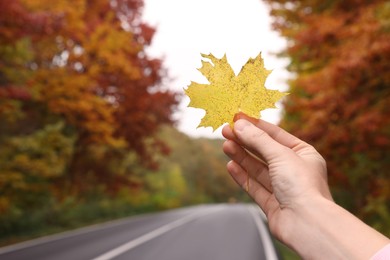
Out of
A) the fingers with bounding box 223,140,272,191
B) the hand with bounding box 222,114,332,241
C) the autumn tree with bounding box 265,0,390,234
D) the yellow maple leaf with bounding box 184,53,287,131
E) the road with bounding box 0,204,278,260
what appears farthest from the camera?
the road with bounding box 0,204,278,260

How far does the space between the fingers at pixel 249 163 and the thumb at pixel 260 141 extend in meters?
0.17

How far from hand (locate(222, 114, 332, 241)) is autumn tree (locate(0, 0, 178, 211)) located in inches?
396

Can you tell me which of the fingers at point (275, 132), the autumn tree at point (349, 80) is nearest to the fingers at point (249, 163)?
the fingers at point (275, 132)

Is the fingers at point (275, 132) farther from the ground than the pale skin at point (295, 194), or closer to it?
farther from the ground

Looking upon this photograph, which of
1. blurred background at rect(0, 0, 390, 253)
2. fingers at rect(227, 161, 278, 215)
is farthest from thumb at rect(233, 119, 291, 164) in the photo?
blurred background at rect(0, 0, 390, 253)

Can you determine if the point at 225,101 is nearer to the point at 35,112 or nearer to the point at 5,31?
the point at 5,31

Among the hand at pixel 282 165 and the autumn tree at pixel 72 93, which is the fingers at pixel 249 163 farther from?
the autumn tree at pixel 72 93

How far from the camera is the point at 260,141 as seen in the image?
1.69m

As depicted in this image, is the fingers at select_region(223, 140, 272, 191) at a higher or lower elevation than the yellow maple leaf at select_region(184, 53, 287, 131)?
lower

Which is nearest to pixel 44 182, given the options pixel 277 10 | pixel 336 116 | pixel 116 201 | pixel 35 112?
pixel 35 112

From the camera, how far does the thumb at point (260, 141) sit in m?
1.69

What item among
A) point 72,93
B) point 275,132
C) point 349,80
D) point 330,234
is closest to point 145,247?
point 72,93

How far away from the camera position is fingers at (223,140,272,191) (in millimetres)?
1899

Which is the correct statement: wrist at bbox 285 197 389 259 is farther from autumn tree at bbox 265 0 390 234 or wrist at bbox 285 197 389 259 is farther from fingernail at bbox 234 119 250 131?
autumn tree at bbox 265 0 390 234
